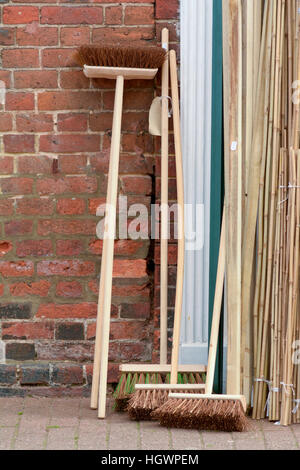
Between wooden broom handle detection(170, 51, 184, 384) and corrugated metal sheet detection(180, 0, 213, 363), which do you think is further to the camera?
corrugated metal sheet detection(180, 0, 213, 363)

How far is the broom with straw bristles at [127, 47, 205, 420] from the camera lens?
125 inches

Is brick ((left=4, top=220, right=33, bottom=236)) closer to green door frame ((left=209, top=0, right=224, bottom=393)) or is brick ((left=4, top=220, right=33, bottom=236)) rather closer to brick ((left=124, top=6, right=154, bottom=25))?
green door frame ((left=209, top=0, right=224, bottom=393))

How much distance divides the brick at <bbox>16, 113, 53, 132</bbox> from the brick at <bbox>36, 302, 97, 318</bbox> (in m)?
0.85

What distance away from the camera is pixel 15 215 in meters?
3.55

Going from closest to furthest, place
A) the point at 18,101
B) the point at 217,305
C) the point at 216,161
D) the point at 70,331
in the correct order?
the point at 217,305 < the point at 216,161 < the point at 18,101 < the point at 70,331

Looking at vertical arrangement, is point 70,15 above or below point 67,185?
above

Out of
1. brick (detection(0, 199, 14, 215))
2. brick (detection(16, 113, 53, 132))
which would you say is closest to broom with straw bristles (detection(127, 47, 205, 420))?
brick (detection(16, 113, 53, 132))

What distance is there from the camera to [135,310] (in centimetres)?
360

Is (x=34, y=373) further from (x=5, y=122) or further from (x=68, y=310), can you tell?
(x=5, y=122)

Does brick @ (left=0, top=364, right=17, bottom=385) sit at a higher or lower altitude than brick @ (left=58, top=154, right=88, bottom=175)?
lower

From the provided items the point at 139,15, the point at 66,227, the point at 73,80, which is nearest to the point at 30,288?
the point at 66,227

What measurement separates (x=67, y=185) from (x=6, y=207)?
12.3 inches

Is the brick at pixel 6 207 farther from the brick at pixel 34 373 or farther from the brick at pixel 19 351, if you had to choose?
the brick at pixel 34 373

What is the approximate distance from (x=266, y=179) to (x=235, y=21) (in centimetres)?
68
